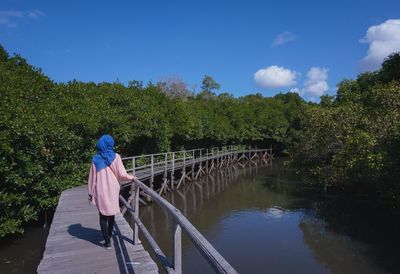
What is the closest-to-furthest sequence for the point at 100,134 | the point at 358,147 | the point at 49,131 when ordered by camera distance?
the point at 49,131 → the point at 100,134 → the point at 358,147

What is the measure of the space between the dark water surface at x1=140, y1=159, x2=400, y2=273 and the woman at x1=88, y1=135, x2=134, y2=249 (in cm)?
580

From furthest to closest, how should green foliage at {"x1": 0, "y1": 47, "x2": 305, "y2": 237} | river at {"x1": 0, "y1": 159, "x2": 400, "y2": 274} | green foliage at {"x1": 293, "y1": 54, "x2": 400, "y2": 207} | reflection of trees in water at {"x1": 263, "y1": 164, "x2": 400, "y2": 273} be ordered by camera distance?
1. green foliage at {"x1": 293, "y1": 54, "x2": 400, "y2": 207}
2. reflection of trees in water at {"x1": 263, "y1": 164, "x2": 400, "y2": 273}
3. river at {"x1": 0, "y1": 159, "x2": 400, "y2": 274}
4. green foliage at {"x1": 0, "y1": 47, "x2": 305, "y2": 237}

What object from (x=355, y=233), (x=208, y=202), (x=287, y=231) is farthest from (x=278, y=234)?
(x=208, y=202)

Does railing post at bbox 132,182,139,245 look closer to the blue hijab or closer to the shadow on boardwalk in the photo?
the shadow on boardwalk

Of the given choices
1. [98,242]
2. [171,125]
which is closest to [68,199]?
[98,242]

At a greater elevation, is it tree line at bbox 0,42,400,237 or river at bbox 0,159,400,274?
tree line at bbox 0,42,400,237

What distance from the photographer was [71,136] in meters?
11.9

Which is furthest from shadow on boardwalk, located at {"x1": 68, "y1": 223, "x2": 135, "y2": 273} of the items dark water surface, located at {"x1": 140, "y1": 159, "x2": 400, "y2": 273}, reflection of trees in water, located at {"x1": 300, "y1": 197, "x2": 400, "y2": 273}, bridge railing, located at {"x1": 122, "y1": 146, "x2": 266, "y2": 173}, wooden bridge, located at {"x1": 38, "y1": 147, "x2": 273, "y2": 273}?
bridge railing, located at {"x1": 122, "y1": 146, "x2": 266, "y2": 173}

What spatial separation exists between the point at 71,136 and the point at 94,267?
25.7ft

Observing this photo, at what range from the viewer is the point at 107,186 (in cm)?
517

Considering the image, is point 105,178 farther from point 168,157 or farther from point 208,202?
point 168,157

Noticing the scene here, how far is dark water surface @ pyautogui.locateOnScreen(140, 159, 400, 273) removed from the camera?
11.3 m

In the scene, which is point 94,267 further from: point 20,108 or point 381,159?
point 381,159

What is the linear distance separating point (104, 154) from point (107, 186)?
0.39m
